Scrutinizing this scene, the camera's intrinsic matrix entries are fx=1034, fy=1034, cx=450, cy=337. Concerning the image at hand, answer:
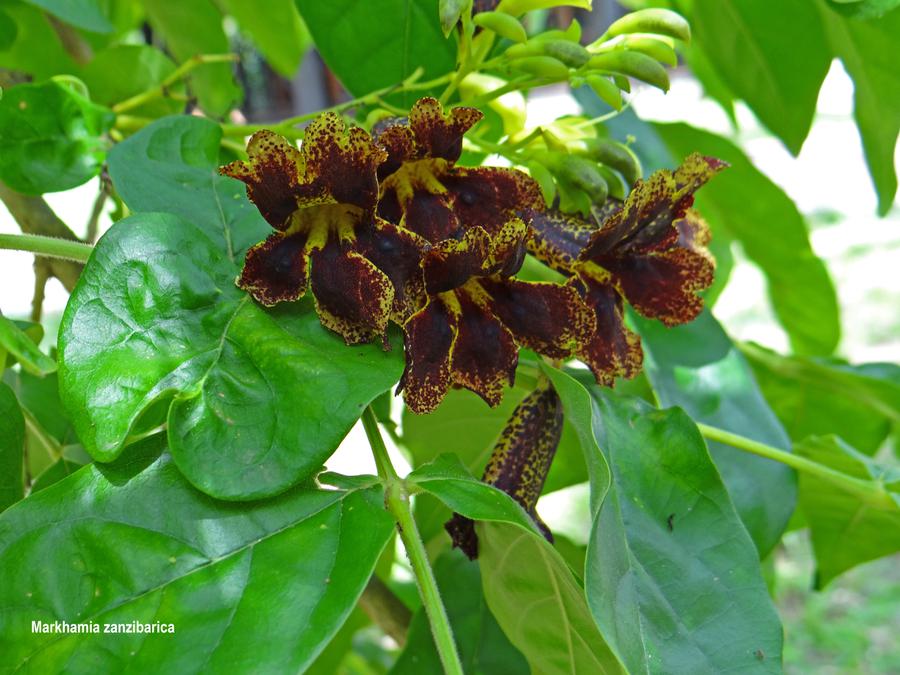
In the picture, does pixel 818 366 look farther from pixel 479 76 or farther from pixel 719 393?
pixel 479 76

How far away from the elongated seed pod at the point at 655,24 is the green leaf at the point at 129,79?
0.42 metres

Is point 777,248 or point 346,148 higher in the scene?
point 346,148

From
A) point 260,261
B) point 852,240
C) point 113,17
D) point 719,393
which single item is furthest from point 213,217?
point 852,240

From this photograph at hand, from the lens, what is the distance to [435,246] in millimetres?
491

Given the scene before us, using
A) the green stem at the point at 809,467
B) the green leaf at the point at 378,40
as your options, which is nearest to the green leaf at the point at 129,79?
the green leaf at the point at 378,40

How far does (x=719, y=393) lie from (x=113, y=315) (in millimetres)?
539

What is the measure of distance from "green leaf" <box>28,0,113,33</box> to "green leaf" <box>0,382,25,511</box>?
1.04 ft

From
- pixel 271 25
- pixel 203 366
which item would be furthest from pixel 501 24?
pixel 271 25

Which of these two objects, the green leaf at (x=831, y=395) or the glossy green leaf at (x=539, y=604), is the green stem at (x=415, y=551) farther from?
the green leaf at (x=831, y=395)

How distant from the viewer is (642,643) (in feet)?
1.61

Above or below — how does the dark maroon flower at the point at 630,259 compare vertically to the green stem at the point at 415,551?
above

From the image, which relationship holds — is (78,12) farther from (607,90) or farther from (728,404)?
(728,404)

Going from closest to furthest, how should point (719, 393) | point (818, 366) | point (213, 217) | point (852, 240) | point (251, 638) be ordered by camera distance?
1. point (251, 638)
2. point (213, 217)
3. point (719, 393)
4. point (818, 366)
5. point (852, 240)

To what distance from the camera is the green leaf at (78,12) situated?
2.40ft
